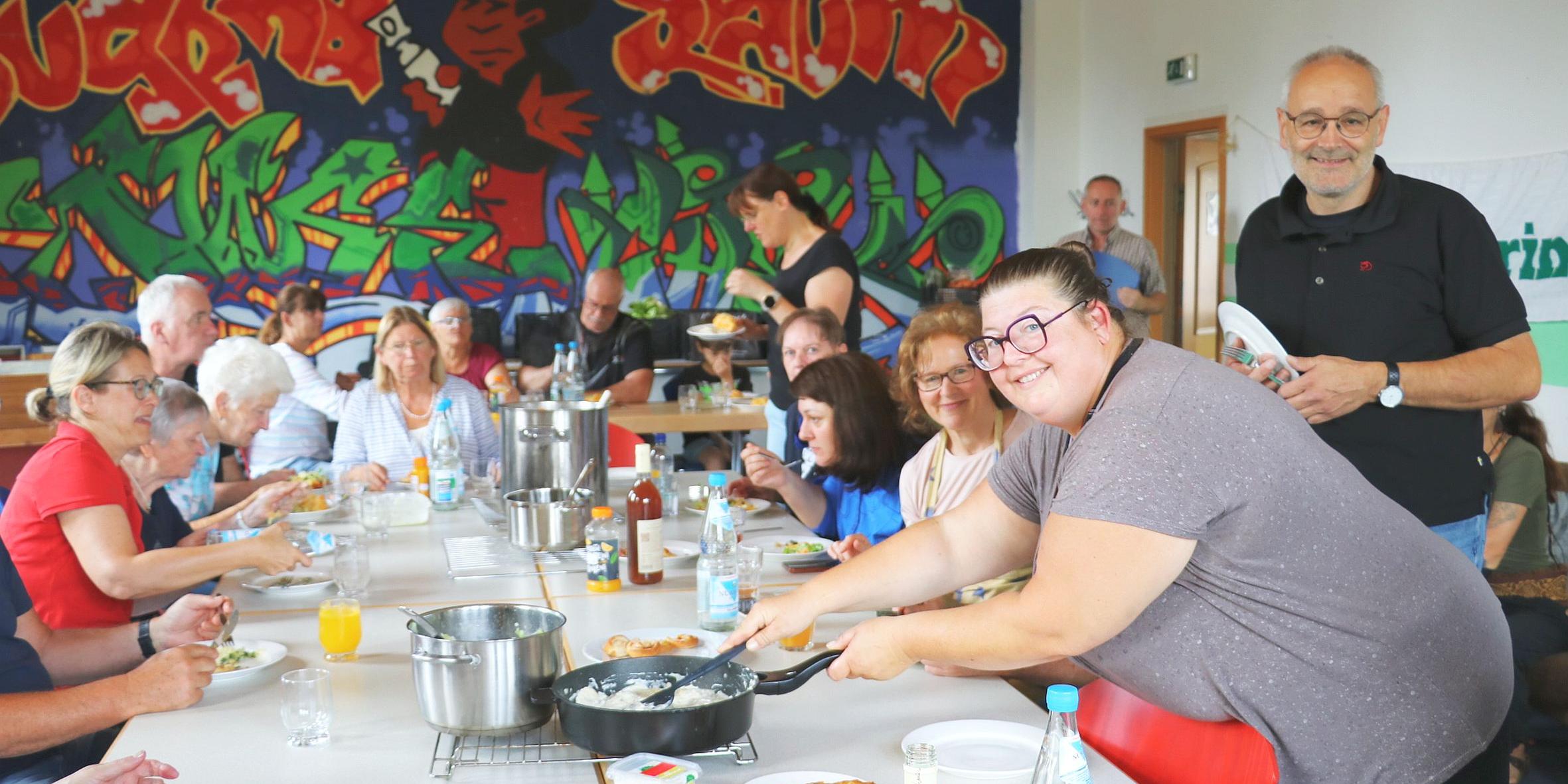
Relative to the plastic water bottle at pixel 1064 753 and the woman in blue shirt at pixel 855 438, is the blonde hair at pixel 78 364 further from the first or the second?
the plastic water bottle at pixel 1064 753

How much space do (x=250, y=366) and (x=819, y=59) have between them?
206 inches

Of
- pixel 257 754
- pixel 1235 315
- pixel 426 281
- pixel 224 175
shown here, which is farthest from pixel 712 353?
pixel 257 754

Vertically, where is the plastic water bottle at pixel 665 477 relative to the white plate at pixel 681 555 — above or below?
above

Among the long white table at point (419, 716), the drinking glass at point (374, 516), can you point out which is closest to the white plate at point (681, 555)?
the long white table at point (419, 716)

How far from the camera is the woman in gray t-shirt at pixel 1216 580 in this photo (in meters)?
1.52

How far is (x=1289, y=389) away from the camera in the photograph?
2.25 metres

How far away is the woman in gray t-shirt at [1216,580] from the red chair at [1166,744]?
30 millimetres

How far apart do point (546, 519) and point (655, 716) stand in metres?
1.46

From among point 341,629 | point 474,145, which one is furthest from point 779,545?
point 474,145

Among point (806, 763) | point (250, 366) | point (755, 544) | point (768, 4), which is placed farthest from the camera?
point (768, 4)

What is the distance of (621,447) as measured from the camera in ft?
15.4

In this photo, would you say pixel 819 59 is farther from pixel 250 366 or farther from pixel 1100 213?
pixel 250 366

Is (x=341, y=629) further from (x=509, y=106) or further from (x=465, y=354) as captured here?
(x=509, y=106)

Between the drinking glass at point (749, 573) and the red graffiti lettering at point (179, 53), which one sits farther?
the red graffiti lettering at point (179, 53)
